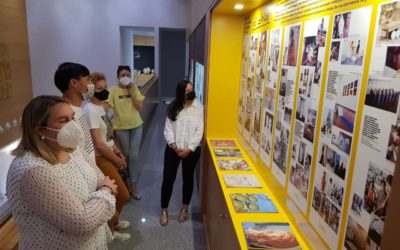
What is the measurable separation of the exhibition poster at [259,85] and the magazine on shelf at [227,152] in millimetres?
310

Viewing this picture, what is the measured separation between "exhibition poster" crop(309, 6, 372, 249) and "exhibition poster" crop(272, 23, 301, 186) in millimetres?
378

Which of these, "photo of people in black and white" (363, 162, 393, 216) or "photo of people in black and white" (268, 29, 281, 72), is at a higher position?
A: "photo of people in black and white" (268, 29, 281, 72)

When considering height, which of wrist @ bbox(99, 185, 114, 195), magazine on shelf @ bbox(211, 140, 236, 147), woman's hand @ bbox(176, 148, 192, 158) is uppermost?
wrist @ bbox(99, 185, 114, 195)

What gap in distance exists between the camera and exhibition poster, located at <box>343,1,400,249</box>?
92 centimetres

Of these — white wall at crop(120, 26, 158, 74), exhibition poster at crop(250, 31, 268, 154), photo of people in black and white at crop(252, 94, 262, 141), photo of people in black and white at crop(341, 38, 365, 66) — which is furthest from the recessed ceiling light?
white wall at crop(120, 26, 158, 74)

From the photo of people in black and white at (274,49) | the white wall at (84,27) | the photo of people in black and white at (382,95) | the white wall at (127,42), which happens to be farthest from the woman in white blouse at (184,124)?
the white wall at (127,42)

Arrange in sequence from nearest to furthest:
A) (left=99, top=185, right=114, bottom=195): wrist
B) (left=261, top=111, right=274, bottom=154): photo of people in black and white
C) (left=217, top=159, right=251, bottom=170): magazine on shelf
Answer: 1. (left=99, top=185, right=114, bottom=195): wrist
2. (left=261, top=111, right=274, bottom=154): photo of people in black and white
3. (left=217, top=159, right=251, bottom=170): magazine on shelf

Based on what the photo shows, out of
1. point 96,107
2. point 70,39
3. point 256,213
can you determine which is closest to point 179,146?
point 96,107

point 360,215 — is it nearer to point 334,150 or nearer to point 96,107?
point 334,150

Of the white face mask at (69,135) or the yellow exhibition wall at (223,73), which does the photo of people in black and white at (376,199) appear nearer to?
the white face mask at (69,135)

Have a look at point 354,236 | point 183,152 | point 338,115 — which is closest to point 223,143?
point 183,152

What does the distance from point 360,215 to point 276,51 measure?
1.22m

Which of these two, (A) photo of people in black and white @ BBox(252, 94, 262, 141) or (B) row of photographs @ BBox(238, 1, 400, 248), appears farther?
(A) photo of people in black and white @ BBox(252, 94, 262, 141)

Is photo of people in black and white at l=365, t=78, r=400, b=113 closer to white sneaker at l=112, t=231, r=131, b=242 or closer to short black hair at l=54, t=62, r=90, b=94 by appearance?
short black hair at l=54, t=62, r=90, b=94
